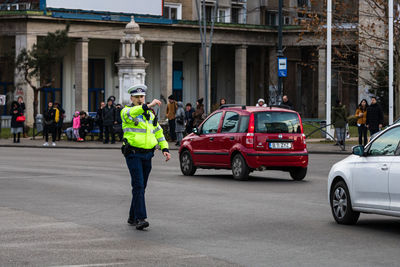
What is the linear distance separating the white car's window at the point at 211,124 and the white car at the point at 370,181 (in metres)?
9.42

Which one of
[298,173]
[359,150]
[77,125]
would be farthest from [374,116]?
[359,150]

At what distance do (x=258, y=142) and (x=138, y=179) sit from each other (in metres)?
9.05

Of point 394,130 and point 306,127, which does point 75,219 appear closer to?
point 394,130

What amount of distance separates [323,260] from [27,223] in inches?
192

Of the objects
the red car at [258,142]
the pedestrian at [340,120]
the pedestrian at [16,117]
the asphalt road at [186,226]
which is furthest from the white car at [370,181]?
the pedestrian at [16,117]

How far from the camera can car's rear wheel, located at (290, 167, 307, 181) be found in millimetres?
21984

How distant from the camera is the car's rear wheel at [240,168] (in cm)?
2153

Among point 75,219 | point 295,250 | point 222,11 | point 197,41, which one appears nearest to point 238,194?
point 75,219

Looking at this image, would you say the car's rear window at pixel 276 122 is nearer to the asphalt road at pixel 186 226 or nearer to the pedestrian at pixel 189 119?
the asphalt road at pixel 186 226

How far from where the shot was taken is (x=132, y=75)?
160ft

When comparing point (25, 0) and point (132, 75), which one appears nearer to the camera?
point (132, 75)

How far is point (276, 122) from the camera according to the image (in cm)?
2170

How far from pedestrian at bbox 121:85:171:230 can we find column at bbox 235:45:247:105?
221 ft

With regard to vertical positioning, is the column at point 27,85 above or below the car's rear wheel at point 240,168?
above
